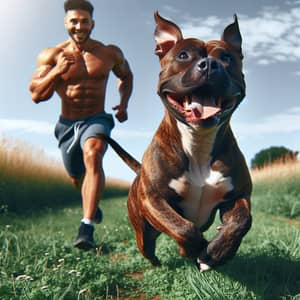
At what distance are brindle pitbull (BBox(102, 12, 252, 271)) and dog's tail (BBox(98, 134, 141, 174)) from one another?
788 mm

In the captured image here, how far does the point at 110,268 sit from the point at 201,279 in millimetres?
1002

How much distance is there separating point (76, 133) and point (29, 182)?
5412mm

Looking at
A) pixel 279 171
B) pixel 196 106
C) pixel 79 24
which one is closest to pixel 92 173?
pixel 79 24

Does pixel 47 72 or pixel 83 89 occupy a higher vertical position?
pixel 47 72

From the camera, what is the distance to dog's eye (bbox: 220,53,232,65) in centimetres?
261

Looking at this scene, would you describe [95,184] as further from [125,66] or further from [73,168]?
[125,66]

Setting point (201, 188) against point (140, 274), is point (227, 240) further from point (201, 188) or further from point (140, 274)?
point (140, 274)

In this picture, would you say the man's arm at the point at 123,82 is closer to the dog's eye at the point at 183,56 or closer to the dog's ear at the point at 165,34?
the dog's ear at the point at 165,34

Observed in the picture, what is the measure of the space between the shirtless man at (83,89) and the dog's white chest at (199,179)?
2.18 m

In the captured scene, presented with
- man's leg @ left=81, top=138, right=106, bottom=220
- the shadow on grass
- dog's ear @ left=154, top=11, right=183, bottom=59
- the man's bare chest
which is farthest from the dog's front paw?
the man's bare chest

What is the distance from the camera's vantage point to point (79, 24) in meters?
4.91

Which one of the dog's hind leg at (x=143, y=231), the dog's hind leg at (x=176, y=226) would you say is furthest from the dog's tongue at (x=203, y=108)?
the dog's hind leg at (x=143, y=231)

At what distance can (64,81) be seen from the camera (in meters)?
5.13

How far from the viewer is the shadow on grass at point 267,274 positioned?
10.4ft
